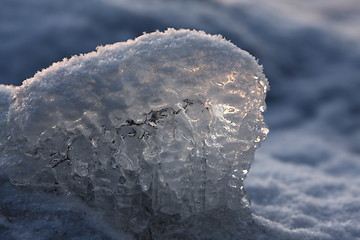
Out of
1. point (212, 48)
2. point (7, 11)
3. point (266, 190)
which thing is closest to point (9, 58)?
point (7, 11)

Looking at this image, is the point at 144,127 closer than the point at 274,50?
Yes

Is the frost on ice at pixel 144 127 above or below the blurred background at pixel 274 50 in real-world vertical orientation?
below

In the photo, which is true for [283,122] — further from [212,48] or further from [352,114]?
[212,48]

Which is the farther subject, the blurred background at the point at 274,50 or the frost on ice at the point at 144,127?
the blurred background at the point at 274,50

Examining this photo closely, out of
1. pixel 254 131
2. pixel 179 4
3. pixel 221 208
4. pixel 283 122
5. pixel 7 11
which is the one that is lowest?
pixel 221 208

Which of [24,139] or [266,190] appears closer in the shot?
[24,139]
